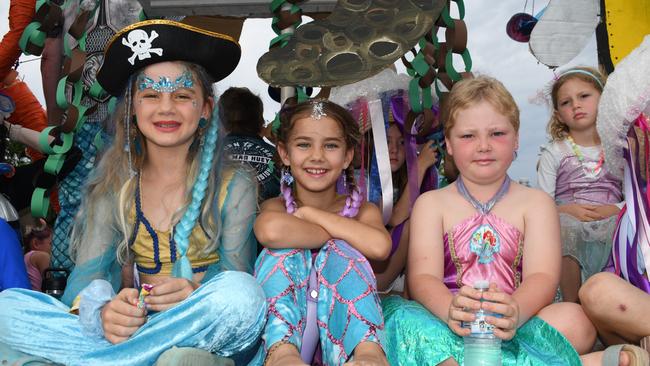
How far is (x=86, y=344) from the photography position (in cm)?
217

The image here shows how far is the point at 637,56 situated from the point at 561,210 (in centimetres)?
116

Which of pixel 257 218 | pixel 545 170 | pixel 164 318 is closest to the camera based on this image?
pixel 164 318

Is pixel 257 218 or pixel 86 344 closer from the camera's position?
pixel 86 344

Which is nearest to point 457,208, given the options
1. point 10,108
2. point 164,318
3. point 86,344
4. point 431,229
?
point 431,229

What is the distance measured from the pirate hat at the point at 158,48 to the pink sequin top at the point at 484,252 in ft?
3.51

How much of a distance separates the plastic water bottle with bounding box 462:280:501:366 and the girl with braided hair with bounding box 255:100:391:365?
250 millimetres

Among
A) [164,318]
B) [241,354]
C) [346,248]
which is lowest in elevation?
[241,354]

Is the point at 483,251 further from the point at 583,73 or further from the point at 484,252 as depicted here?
the point at 583,73

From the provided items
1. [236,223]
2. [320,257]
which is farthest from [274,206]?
[320,257]

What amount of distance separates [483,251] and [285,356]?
816 mm

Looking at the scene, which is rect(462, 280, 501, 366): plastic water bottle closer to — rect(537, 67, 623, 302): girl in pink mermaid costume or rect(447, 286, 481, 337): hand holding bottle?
rect(447, 286, 481, 337): hand holding bottle

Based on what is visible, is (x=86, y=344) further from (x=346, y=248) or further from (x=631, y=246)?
(x=631, y=246)

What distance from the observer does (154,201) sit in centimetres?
258

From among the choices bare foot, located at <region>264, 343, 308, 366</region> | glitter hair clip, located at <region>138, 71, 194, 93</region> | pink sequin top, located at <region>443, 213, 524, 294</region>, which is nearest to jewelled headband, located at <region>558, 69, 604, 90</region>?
pink sequin top, located at <region>443, 213, 524, 294</region>
